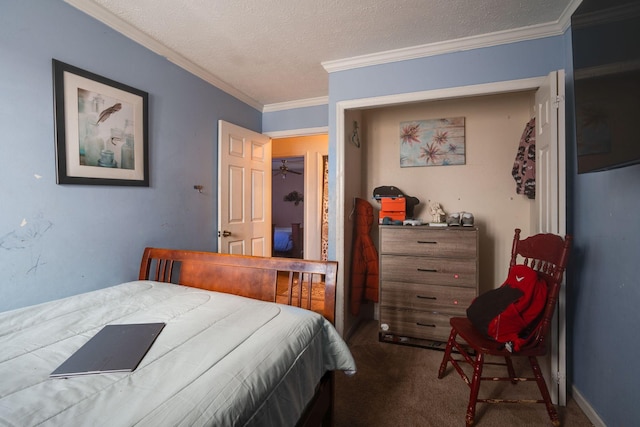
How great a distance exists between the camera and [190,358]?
87cm

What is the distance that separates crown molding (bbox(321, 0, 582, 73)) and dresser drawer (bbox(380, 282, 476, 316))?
1929mm

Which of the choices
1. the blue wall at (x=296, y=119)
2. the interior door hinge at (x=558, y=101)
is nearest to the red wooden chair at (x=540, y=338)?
the interior door hinge at (x=558, y=101)

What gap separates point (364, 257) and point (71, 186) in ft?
7.82

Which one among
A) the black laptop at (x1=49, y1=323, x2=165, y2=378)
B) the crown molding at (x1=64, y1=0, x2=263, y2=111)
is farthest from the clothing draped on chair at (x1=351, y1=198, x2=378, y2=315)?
the black laptop at (x1=49, y1=323, x2=165, y2=378)

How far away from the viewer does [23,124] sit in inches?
57.9

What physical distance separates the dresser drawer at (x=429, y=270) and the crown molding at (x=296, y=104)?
1965 millimetres

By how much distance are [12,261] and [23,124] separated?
73cm

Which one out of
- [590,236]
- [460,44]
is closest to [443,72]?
[460,44]

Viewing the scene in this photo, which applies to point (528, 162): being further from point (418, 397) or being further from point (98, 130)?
point (98, 130)

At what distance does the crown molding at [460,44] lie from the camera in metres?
1.90

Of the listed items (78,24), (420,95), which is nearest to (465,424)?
(420,95)

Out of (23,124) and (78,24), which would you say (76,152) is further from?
(78,24)

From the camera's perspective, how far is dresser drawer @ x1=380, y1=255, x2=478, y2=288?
232 cm

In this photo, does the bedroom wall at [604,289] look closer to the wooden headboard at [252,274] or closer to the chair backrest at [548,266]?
the chair backrest at [548,266]
